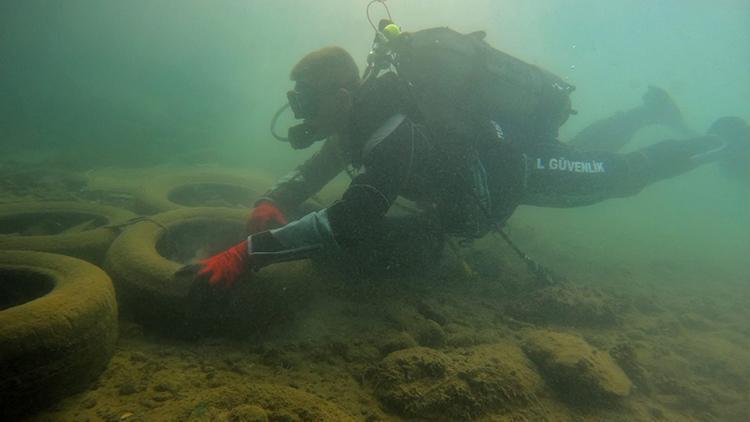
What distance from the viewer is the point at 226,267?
9.99ft

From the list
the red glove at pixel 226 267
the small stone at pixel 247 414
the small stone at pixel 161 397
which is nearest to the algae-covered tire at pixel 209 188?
the red glove at pixel 226 267

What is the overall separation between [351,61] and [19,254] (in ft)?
10.8

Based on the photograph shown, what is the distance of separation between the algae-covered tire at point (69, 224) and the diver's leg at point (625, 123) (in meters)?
7.59

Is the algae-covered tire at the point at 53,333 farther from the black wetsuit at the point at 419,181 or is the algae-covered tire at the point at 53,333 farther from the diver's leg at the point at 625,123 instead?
the diver's leg at the point at 625,123

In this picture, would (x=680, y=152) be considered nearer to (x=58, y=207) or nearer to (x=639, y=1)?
(x=58, y=207)

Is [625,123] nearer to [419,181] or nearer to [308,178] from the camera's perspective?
[419,181]

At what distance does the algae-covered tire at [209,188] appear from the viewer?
6.62m

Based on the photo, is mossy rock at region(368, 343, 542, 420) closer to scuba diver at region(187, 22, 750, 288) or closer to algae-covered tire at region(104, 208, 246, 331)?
scuba diver at region(187, 22, 750, 288)

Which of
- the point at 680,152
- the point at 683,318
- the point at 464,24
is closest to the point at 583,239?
the point at 680,152

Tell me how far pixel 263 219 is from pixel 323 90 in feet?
5.02

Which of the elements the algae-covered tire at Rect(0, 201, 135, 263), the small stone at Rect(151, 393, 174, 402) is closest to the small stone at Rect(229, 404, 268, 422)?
the small stone at Rect(151, 393, 174, 402)

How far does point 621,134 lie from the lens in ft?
29.8

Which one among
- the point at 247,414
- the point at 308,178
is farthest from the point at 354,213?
the point at 308,178

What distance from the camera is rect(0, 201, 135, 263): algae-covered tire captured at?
4016 mm
